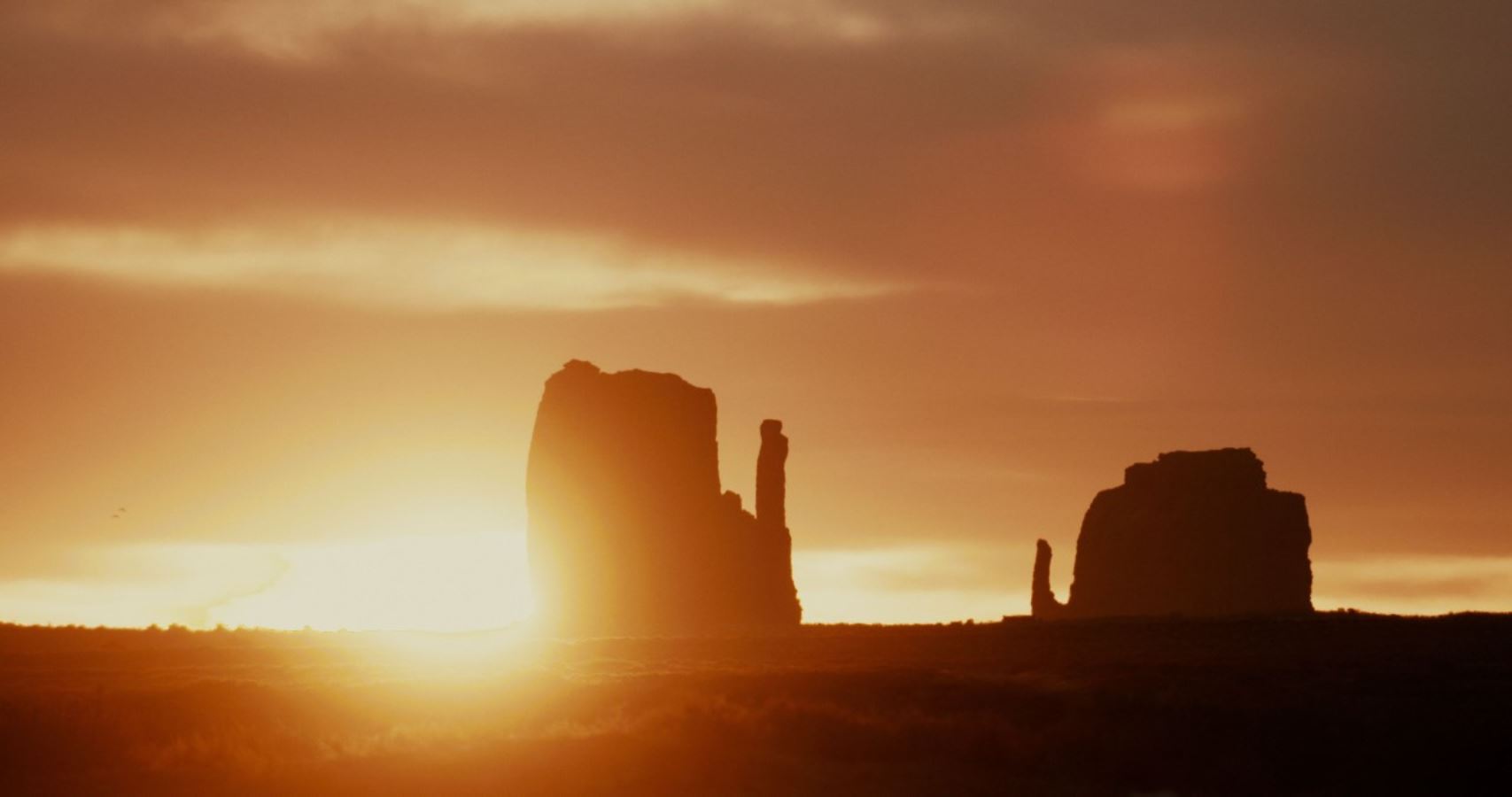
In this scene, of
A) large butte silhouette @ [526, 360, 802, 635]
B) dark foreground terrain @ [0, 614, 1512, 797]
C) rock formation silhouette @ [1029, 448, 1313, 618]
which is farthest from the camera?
rock formation silhouette @ [1029, 448, 1313, 618]

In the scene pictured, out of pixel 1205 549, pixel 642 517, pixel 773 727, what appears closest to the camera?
pixel 773 727

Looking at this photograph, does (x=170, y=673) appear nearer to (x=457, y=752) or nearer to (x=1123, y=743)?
(x=457, y=752)

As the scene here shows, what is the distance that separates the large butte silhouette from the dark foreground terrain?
72853mm

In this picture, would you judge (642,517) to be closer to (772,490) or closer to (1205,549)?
(772,490)

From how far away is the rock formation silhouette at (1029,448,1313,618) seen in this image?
172125 mm

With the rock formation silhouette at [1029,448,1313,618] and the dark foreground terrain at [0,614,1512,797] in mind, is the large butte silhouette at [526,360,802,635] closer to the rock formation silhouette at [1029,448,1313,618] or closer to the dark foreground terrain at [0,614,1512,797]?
the rock formation silhouette at [1029,448,1313,618]

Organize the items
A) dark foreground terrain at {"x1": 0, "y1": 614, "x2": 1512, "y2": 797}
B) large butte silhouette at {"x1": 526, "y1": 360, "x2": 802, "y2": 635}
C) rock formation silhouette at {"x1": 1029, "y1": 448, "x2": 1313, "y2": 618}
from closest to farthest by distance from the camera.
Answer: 1. dark foreground terrain at {"x1": 0, "y1": 614, "x2": 1512, "y2": 797}
2. large butte silhouette at {"x1": 526, "y1": 360, "x2": 802, "y2": 635}
3. rock formation silhouette at {"x1": 1029, "y1": 448, "x2": 1313, "y2": 618}

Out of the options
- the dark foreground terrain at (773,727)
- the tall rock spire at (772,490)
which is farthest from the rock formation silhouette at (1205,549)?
the dark foreground terrain at (773,727)

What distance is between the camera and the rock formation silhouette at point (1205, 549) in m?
172

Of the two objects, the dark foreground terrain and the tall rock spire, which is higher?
the tall rock spire

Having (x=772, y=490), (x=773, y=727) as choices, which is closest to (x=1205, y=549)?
(x=772, y=490)

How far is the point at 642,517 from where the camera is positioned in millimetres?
146375

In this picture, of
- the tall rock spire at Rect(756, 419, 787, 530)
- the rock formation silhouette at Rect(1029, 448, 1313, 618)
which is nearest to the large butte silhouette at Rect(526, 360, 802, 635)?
the tall rock spire at Rect(756, 419, 787, 530)

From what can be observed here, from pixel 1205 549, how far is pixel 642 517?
52774mm
